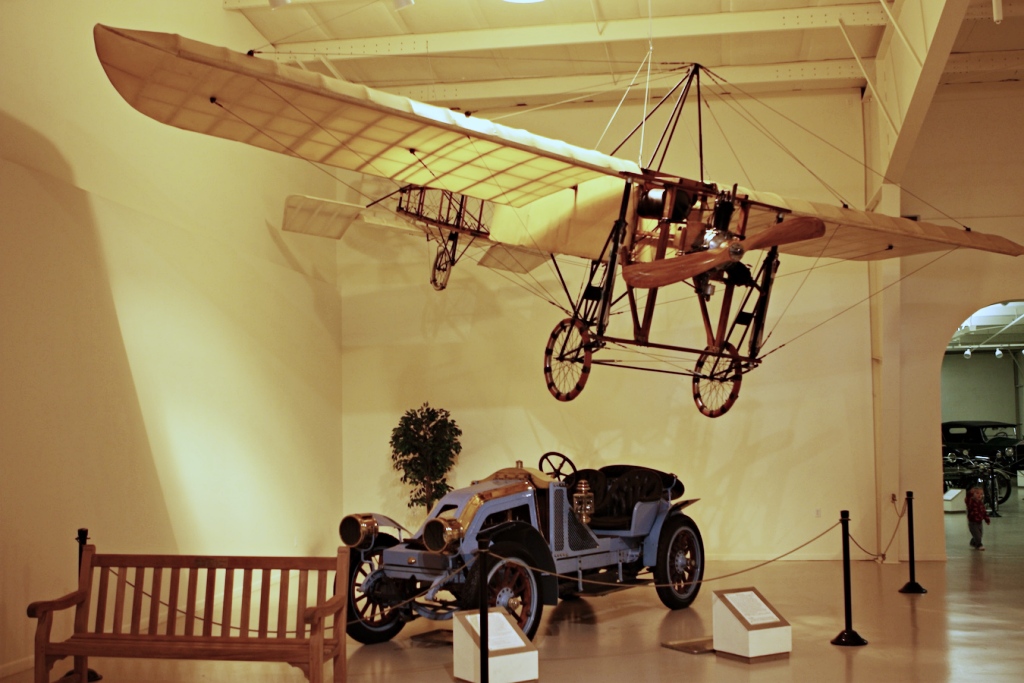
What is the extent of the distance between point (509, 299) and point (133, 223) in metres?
5.59

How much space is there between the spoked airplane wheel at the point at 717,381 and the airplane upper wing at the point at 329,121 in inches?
82.7

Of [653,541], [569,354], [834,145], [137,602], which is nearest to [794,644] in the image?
[653,541]

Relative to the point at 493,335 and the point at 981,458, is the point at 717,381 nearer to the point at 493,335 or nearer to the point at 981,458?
the point at 493,335

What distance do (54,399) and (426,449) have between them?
5545mm

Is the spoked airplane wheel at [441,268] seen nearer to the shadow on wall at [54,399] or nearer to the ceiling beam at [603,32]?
the ceiling beam at [603,32]

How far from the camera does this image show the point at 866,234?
877 cm

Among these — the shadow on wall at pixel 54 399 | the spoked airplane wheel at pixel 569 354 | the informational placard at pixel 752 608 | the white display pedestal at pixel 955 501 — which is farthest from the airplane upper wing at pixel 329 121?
the white display pedestal at pixel 955 501

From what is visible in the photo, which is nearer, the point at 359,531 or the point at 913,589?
the point at 359,531

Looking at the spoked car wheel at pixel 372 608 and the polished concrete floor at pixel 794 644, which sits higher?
the spoked car wheel at pixel 372 608

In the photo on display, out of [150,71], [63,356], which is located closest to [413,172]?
[150,71]

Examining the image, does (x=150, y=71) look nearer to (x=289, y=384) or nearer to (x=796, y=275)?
(x=289, y=384)

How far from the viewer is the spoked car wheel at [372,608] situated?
6711mm

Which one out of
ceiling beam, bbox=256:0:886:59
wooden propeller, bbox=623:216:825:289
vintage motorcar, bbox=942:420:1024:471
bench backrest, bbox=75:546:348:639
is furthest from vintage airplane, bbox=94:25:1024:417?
vintage motorcar, bbox=942:420:1024:471

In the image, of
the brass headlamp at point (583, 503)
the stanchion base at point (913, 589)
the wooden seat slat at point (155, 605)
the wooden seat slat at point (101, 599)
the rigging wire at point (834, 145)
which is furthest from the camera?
A: the rigging wire at point (834, 145)
